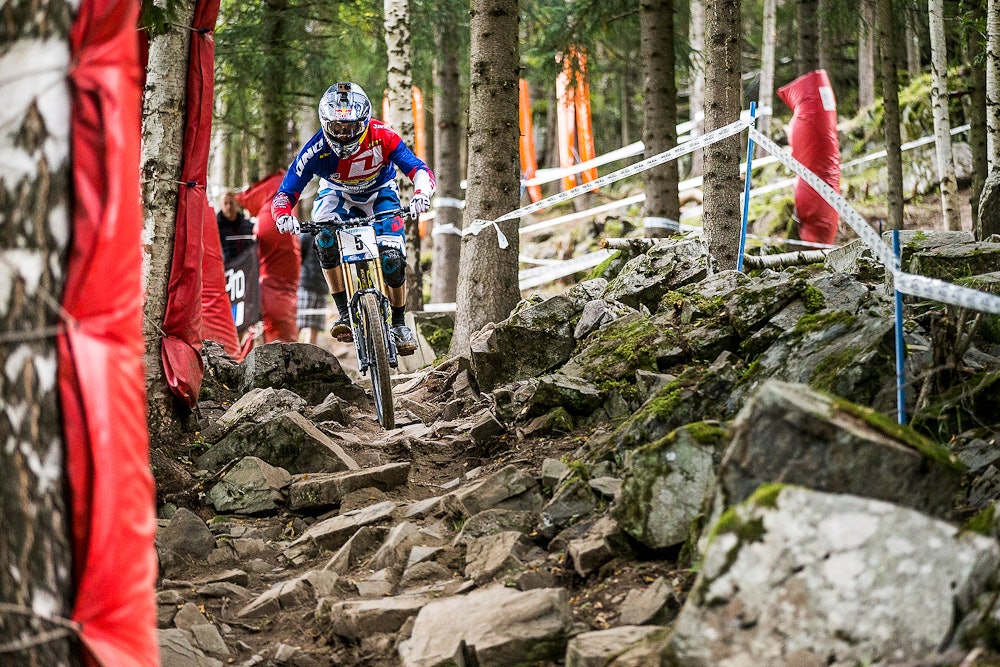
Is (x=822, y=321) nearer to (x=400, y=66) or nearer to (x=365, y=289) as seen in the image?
(x=365, y=289)

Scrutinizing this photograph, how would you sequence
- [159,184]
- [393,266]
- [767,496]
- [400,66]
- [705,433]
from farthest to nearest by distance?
[400,66], [393,266], [159,184], [705,433], [767,496]

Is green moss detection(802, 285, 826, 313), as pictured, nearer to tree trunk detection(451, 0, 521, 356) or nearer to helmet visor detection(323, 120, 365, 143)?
helmet visor detection(323, 120, 365, 143)

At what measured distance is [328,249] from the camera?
7.23 metres

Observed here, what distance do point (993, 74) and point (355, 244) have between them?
266 inches

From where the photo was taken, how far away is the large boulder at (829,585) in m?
2.70

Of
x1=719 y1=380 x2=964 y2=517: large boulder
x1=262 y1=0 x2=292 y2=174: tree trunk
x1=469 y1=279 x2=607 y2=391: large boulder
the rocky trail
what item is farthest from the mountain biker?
x1=262 y1=0 x2=292 y2=174: tree trunk

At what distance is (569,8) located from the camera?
13.4 m

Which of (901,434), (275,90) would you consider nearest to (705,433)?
(901,434)

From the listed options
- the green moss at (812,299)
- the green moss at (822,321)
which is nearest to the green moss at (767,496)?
the green moss at (822,321)

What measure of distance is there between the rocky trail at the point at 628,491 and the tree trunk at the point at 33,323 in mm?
1467

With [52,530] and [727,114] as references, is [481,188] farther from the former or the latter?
[52,530]

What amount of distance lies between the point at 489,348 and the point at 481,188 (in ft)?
6.49

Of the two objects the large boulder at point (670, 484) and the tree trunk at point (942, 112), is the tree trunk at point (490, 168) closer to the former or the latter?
the large boulder at point (670, 484)

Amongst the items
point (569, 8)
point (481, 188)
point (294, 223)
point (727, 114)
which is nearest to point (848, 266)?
point (727, 114)
